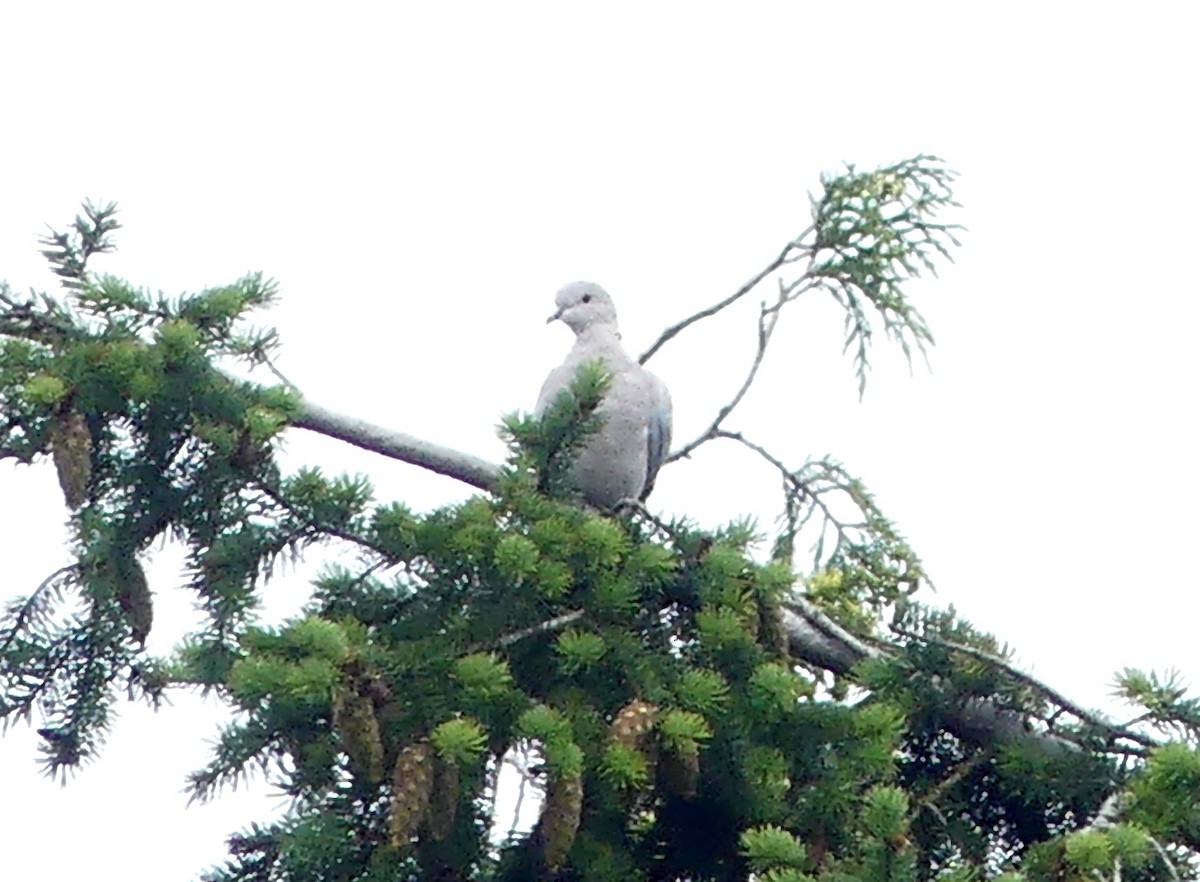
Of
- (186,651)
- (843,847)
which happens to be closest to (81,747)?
(186,651)

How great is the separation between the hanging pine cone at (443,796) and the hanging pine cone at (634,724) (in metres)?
0.27

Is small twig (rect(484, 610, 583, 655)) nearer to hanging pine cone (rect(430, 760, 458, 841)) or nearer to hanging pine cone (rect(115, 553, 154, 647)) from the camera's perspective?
hanging pine cone (rect(430, 760, 458, 841))

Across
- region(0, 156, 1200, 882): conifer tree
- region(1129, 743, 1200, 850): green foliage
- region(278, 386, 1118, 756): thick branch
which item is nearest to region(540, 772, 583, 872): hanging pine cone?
region(0, 156, 1200, 882): conifer tree

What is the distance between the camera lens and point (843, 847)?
9.02 feet

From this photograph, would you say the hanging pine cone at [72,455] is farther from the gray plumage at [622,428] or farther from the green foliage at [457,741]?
the gray plumage at [622,428]

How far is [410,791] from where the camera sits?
2.46m

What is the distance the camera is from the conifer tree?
2.62 meters

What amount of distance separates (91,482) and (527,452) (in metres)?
0.73

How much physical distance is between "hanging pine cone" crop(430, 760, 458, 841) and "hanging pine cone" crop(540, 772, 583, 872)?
133mm

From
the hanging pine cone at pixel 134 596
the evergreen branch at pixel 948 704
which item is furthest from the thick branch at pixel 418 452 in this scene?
the hanging pine cone at pixel 134 596

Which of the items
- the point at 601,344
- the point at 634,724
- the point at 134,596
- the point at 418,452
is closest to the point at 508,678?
the point at 634,724

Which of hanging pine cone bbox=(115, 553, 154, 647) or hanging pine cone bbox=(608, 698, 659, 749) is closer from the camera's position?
hanging pine cone bbox=(608, 698, 659, 749)

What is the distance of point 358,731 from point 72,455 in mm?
690

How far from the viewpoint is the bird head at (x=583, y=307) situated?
16.9 ft
